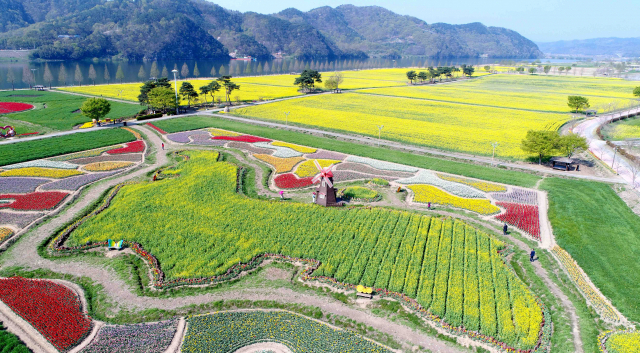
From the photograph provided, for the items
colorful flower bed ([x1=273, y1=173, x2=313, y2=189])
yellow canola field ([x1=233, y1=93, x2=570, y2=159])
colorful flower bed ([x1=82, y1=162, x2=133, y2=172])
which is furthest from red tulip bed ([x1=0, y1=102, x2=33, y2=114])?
colorful flower bed ([x1=273, y1=173, x2=313, y2=189])

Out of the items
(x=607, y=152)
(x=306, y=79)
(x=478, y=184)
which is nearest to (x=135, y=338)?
(x=478, y=184)

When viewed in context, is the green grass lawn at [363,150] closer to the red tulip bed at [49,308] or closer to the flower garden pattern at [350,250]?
the flower garden pattern at [350,250]

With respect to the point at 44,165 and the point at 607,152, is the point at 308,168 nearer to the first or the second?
the point at 44,165

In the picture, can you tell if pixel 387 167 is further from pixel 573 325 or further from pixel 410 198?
pixel 573 325

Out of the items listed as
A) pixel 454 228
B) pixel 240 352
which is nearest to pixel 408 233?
pixel 454 228

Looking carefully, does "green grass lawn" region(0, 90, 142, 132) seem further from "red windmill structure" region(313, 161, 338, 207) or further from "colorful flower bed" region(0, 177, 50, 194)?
"red windmill structure" region(313, 161, 338, 207)
